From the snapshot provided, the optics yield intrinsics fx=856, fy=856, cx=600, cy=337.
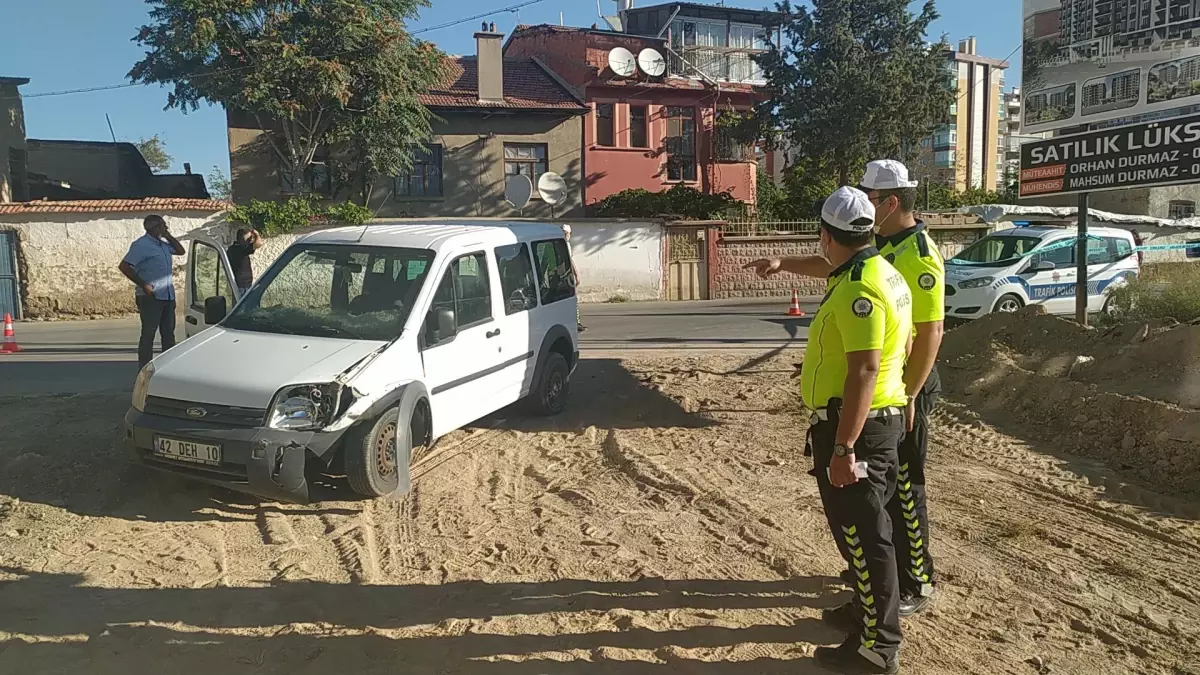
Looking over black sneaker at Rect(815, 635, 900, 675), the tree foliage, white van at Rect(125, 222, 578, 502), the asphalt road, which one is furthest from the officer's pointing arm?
the tree foliage

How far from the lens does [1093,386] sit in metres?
7.88

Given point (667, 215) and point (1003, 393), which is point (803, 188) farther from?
point (1003, 393)

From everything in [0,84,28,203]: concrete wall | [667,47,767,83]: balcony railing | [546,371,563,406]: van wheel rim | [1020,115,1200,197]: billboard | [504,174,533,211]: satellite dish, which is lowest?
[546,371,563,406]: van wheel rim

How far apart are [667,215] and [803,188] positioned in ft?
25.4

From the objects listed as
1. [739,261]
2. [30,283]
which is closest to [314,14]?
[30,283]

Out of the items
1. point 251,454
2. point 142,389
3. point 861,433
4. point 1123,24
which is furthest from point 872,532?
point 1123,24

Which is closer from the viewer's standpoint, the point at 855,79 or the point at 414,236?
the point at 414,236

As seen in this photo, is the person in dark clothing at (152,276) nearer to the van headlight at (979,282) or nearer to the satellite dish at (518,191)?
the van headlight at (979,282)

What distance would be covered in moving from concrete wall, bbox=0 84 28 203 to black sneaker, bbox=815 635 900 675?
29.0 meters

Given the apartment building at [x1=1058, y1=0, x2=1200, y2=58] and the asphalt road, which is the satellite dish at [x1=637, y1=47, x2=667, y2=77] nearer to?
the asphalt road

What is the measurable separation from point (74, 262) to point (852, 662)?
861 inches

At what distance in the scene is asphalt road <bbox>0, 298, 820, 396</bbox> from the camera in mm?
10789

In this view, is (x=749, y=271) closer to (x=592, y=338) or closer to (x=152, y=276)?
(x=592, y=338)

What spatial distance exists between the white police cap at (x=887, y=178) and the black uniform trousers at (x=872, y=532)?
115 centimetres
